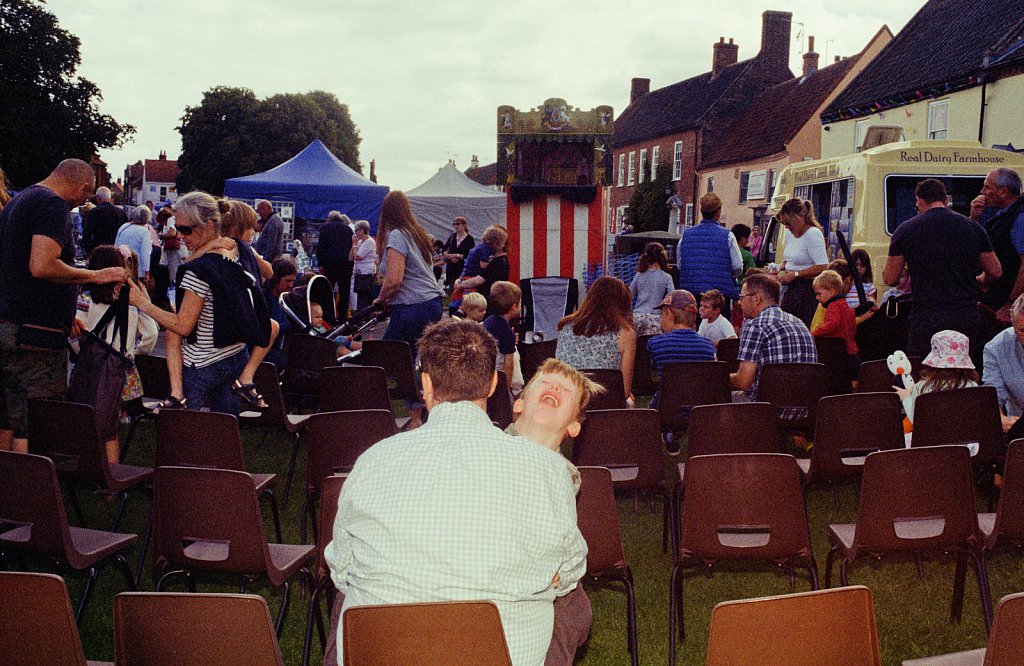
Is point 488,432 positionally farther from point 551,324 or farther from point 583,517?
point 551,324

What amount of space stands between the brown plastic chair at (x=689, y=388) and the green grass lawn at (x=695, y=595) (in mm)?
612

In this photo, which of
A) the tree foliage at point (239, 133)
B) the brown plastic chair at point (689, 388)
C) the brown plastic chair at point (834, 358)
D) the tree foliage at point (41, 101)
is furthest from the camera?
the tree foliage at point (239, 133)

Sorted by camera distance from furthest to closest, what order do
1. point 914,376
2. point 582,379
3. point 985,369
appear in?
point 914,376
point 985,369
point 582,379

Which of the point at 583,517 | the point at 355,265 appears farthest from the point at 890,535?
the point at 355,265

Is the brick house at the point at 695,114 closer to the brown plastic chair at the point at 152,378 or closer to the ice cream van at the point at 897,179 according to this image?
the ice cream van at the point at 897,179

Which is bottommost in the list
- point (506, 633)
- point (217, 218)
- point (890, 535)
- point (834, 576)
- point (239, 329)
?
point (834, 576)

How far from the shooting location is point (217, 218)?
16.1 ft

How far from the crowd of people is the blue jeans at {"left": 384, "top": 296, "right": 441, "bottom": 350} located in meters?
0.01

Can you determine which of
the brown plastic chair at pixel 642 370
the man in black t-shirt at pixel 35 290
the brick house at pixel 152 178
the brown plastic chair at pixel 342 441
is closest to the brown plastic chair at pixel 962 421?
the brown plastic chair at pixel 342 441

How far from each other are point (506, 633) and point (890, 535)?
2.03 m

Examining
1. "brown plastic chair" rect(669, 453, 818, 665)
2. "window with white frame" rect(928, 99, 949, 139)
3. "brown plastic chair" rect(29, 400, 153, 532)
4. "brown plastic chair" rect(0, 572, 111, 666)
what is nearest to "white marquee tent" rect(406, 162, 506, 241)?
"window with white frame" rect(928, 99, 949, 139)

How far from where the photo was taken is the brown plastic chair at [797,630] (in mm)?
2053

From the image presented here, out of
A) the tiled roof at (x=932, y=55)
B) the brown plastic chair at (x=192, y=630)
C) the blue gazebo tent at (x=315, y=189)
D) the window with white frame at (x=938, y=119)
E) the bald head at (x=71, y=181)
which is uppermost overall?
the tiled roof at (x=932, y=55)

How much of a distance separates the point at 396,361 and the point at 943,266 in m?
3.60
